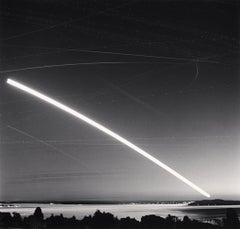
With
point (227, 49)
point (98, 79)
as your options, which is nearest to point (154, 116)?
point (98, 79)

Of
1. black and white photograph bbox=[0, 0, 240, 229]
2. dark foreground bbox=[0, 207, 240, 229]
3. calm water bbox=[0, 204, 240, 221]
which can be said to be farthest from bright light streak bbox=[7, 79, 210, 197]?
dark foreground bbox=[0, 207, 240, 229]

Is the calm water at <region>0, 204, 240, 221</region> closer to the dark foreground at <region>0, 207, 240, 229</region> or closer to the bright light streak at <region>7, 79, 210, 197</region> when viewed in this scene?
the dark foreground at <region>0, 207, 240, 229</region>

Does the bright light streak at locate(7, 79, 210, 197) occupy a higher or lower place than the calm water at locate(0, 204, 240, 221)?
higher

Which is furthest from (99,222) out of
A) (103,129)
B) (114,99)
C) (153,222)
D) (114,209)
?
(114,99)

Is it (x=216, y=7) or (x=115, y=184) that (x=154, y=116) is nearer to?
(x=115, y=184)

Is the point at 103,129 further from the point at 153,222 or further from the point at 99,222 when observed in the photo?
the point at 153,222

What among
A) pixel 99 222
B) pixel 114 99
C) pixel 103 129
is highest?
pixel 114 99

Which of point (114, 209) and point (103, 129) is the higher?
point (103, 129)
